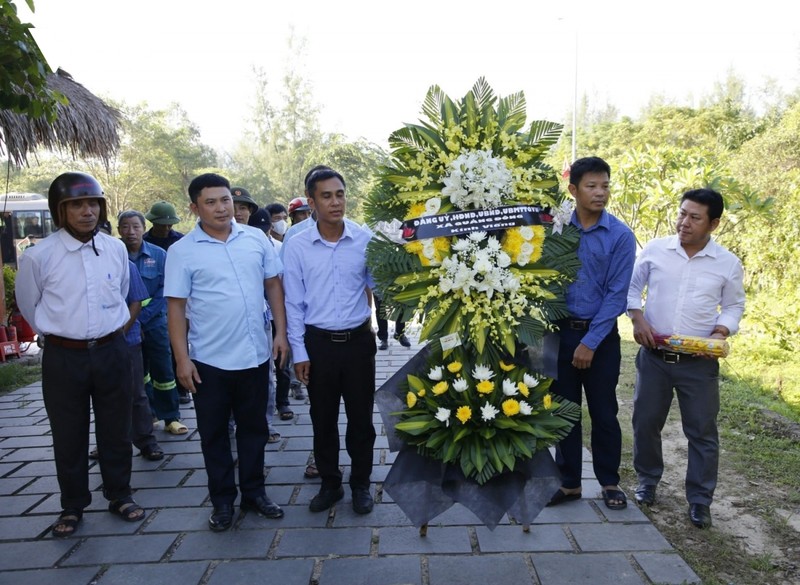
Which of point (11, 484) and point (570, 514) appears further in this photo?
point (11, 484)

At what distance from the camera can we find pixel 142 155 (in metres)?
31.7

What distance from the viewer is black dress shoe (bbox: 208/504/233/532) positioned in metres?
3.34

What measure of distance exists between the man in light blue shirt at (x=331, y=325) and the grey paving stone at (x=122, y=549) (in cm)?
86

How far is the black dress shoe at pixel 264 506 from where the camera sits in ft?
11.4

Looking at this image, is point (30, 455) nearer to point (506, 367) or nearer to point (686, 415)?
point (506, 367)

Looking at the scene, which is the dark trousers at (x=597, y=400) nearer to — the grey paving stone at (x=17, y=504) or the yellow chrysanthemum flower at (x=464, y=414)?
the yellow chrysanthemum flower at (x=464, y=414)

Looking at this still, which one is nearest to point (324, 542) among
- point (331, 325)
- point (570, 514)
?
point (331, 325)

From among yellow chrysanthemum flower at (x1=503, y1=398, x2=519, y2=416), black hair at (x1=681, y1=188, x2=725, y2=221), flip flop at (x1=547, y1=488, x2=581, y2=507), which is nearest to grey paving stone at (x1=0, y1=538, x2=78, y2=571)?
yellow chrysanthemum flower at (x1=503, y1=398, x2=519, y2=416)

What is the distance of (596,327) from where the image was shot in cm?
338

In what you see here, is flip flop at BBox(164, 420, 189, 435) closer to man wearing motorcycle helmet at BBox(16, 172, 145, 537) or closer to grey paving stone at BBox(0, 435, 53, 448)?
grey paving stone at BBox(0, 435, 53, 448)

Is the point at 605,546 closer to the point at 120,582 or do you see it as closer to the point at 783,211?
the point at 120,582

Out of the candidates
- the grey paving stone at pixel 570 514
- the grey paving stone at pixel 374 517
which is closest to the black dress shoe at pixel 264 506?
the grey paving stone at pixel 374 517

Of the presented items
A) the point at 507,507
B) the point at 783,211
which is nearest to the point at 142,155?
the point at 783,211

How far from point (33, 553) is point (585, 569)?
2.85 meters
